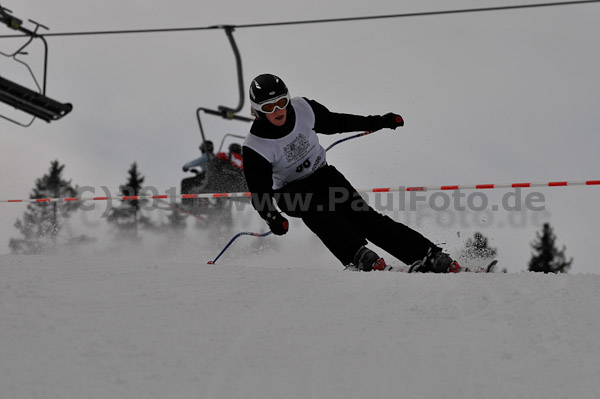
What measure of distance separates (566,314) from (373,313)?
792 mm

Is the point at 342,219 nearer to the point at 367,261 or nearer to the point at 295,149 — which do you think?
the point at 367,261

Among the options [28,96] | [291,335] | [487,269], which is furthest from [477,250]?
[28,96]

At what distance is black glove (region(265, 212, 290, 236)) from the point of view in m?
3.82

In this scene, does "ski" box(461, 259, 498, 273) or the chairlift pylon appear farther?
the chairlift pylon

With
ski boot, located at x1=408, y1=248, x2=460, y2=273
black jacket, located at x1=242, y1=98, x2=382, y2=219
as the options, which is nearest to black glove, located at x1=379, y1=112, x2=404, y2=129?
black jacket, located at x1=242, y1=98, x2=382, y2=219

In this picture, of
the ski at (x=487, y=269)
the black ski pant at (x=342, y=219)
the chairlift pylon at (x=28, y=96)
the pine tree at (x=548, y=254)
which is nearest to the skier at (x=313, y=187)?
the black ski pant at (x=342, y=219)

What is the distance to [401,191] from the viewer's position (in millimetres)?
8133

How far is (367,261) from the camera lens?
3863 millimetres

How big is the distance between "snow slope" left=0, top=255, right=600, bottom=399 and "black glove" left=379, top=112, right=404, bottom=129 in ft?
4.99

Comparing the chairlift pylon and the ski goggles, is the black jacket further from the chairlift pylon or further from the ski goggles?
the chairlift pylon

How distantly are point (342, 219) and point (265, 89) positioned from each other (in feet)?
3.13

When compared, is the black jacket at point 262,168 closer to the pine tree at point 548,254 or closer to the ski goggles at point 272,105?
the ski goggles at point 272,105

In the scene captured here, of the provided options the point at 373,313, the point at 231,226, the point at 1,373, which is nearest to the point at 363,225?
the point at 373,313

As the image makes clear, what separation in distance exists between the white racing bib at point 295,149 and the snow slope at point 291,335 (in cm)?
110
